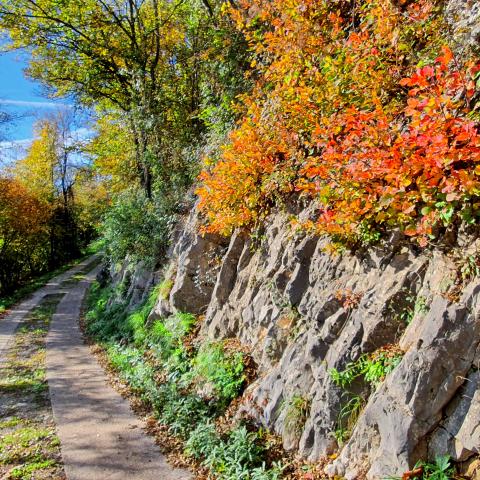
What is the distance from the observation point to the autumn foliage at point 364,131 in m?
3.77

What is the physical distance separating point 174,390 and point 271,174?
4.39m

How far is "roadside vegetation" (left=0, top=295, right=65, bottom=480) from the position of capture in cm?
614

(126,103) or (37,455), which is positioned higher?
(126,103)

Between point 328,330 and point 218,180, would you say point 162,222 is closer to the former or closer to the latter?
point 218,180

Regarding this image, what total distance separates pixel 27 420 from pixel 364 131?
8086 millimetres

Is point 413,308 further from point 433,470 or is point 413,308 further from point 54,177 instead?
point 54,177

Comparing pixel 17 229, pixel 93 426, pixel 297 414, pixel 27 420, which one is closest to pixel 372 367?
pixel 297 414

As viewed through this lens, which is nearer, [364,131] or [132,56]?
[364,131]

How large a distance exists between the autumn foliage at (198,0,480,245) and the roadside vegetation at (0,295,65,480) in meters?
4.99

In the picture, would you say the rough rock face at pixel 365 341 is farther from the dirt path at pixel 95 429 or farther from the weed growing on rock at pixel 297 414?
the dirt path at pixel 95 429

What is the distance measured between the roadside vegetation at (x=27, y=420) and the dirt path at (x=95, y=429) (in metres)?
0.19

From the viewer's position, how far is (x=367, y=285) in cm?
487

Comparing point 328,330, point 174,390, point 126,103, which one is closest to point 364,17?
Result: point 328,330

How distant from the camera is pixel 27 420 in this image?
7.87 m
